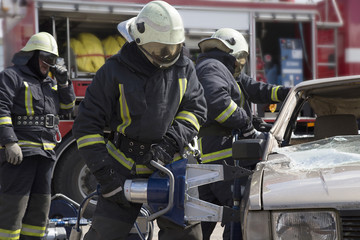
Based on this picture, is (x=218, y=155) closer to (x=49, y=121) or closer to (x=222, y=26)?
(x=49, y=121)

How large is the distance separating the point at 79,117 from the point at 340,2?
5792mm

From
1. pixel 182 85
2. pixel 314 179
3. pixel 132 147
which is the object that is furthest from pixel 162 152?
pixel 314 179

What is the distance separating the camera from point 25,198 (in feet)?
15.9

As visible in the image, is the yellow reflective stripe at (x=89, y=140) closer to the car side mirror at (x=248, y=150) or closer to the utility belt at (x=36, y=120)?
the car side mirror at (x=248, y=150)

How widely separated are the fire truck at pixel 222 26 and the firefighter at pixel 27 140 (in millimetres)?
1720

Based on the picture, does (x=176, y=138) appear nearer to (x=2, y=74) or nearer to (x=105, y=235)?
(x=105, y=235)

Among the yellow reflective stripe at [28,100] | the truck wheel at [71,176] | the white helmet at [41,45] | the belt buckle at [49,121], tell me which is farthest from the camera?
the truck wheel at [71,176]

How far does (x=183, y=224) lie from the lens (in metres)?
3.12

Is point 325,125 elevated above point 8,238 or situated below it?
above

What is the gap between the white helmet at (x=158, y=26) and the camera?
3.15 metres

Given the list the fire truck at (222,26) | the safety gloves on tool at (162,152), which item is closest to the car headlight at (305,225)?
the safety gloves on tool at (162,152)

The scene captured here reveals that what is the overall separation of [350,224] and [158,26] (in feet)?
4.74

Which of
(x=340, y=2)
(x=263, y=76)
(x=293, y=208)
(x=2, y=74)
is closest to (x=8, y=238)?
(x=2, y=74)

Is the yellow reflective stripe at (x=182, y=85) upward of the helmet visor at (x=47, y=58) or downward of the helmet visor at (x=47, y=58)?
downward
